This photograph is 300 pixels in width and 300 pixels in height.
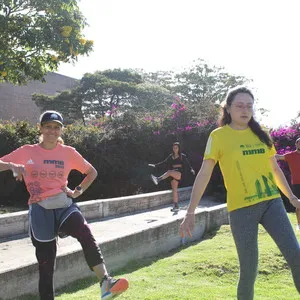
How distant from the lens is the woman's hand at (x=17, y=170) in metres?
3.67

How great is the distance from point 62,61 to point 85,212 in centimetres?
331

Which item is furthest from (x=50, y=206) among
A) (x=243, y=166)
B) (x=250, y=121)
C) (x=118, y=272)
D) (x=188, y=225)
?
(x=118, y=272)

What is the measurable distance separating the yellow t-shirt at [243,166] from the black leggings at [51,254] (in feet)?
4.14

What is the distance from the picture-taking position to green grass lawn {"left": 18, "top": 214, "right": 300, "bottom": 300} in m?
4.46

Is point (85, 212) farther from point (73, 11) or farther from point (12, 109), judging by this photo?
point (12, 109)

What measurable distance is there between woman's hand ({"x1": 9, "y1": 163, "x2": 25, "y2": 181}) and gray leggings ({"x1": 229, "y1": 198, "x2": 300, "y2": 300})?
1.83 metres

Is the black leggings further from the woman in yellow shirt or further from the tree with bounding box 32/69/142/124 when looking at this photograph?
the tree with bounding box 32/69/142/124

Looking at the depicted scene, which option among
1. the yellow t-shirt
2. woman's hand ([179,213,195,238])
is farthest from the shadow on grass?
the yellow t-shirt

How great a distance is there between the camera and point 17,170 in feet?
12.1

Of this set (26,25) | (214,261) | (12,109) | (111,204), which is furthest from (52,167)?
(12,109)

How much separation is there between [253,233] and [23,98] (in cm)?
4023

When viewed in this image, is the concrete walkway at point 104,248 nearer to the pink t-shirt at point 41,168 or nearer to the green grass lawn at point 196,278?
the green grass lawn at point 196,278

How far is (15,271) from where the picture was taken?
435 centimetres

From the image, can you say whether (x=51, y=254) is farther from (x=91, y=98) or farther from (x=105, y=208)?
(x=91, y=98)
